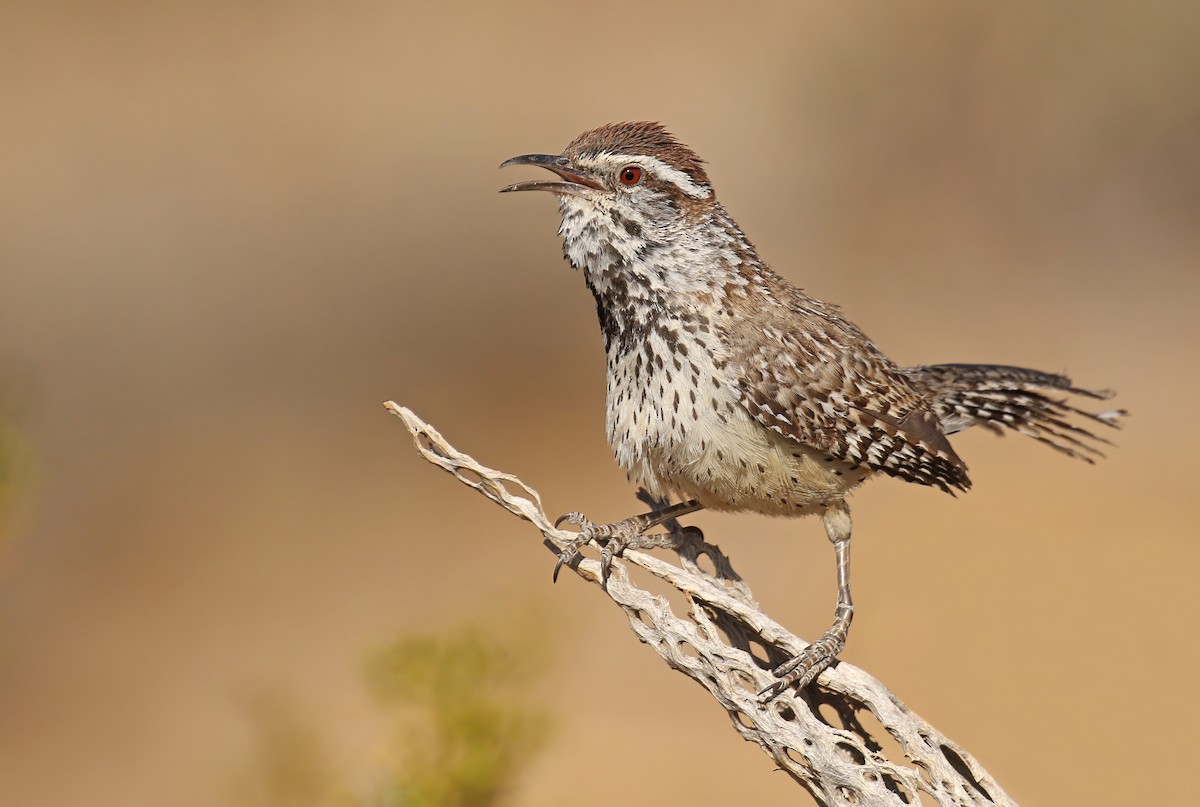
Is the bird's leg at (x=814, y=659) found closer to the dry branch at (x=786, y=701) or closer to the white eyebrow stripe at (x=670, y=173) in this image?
the dry branch at (x=786, y=701)

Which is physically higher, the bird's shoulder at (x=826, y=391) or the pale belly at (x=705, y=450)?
the bird's shoulder at (x=826, y=391)

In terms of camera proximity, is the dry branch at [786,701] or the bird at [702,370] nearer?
the dry branch at [786,701]

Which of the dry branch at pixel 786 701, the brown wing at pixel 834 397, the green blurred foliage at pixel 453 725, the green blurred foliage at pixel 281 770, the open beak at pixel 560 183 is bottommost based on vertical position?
the green blurred foliage at pixel 281 770

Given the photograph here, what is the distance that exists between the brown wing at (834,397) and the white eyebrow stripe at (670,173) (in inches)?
12.2

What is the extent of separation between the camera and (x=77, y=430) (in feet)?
21.7

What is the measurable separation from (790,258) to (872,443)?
16.9ft

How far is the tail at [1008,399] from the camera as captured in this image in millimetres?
3254

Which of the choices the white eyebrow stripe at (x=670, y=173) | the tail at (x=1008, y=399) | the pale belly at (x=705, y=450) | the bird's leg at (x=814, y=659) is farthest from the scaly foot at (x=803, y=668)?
the white eyebrow stripe at (x=670, y=173)

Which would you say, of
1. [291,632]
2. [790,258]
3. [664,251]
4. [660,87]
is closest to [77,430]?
[291,632]

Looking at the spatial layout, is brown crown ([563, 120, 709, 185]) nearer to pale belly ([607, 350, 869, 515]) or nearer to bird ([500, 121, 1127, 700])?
bird ([500, 121, 1127, 700])

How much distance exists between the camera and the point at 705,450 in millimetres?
2781

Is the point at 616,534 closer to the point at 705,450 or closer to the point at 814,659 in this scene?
the point at 705,450

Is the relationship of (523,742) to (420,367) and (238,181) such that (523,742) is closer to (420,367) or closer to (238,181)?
(420,367)

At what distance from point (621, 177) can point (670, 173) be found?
12 centimetres
